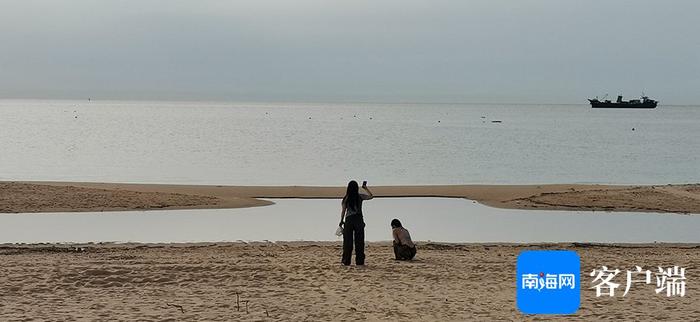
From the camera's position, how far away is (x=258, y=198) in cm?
3034

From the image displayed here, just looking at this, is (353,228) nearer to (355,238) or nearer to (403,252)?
(355,238)

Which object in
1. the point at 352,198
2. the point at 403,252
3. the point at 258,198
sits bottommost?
the point at 403,252

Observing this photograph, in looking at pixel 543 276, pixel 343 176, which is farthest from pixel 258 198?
pixel 543 276

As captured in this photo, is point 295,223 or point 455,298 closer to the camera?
point 455,298

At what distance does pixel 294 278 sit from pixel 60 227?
35.7 ft

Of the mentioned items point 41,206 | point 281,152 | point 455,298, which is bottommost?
point 455,298

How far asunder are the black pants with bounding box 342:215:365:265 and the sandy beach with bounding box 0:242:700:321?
0.31 metres

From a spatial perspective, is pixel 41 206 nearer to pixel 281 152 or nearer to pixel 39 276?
pixel 39 276

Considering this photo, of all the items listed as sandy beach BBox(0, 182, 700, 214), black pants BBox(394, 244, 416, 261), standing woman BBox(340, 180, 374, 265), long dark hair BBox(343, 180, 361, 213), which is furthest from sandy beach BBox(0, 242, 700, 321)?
sandy beach BBox(0, 182, 700, 214)

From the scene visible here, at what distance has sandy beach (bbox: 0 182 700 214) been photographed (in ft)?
85.6

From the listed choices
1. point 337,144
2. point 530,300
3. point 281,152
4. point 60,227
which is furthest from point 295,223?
point 337,144

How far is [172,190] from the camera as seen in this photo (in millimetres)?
33188

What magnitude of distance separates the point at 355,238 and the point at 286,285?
2.21 meters

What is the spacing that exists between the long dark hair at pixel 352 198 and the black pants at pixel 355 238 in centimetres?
18
